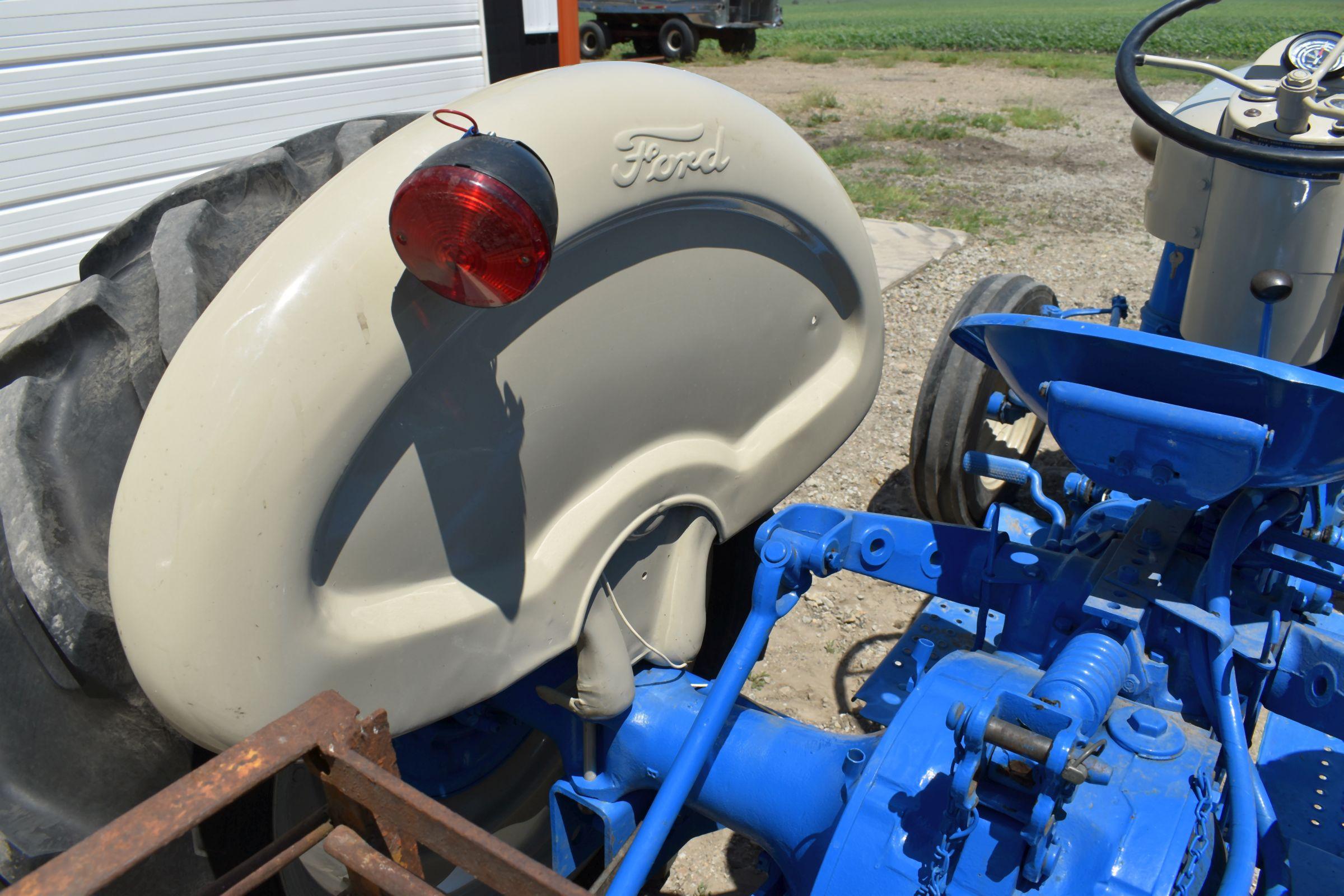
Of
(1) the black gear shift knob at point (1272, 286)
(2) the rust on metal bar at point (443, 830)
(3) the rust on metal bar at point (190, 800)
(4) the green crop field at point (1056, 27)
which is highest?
(1) the black gear shift knob at point (1272, 286)

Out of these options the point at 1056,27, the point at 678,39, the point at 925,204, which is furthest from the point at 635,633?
the point at 1056,27

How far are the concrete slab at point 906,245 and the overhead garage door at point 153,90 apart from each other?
2662 millimetres

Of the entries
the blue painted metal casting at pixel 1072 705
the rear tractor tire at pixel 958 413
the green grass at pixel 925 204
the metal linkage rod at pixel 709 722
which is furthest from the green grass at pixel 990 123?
the metal linkage rod at pixel 709 722

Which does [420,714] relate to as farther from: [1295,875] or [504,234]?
[1295,875]

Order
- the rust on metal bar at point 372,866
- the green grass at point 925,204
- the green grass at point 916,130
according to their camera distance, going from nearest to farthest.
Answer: the rust on metal bar at point 372,866, the green grass at point 925,204, the green grass at point 916,130

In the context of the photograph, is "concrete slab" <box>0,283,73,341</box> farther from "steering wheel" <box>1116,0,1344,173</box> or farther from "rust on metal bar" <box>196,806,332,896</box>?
"steering wheel" <box>1116,0,1344,173</box>

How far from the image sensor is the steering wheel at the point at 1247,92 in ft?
5.07

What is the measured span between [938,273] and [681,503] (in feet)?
14.3

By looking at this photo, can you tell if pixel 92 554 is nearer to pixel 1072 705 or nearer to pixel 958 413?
pixel 1072 705

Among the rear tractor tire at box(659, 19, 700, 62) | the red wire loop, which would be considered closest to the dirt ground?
the red wire loop

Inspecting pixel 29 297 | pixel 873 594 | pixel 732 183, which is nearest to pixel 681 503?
pixel 732 183

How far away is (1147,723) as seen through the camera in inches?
49.9

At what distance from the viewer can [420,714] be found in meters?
1.21

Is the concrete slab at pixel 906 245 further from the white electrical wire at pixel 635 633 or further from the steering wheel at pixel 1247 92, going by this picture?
the white electrical wire at pixel 635 633
